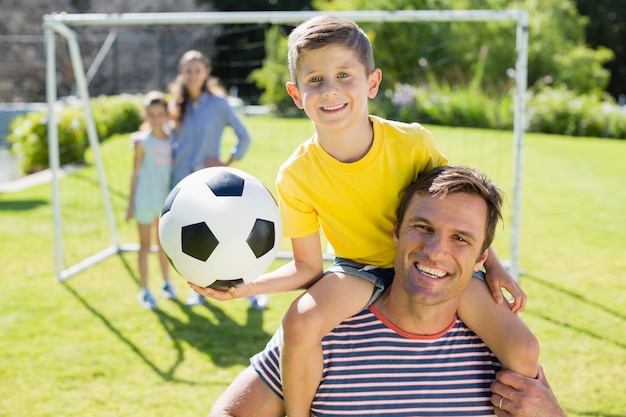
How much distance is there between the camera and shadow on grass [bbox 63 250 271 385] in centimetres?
430

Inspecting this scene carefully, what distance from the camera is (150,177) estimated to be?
5422 millimetres

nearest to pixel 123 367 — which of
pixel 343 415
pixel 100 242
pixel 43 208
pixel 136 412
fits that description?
pixel 136 412

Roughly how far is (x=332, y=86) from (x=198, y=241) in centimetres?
80

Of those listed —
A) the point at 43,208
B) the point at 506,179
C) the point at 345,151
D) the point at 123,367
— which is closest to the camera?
the point at 345,151

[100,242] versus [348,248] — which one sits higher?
[348,248]

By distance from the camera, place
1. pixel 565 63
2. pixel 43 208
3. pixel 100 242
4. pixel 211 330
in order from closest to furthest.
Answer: pixel 211 330 < pixel 100 242 < pixel 43 208 < pixel 565 63

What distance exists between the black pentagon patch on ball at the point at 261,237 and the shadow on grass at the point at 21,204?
7.22 m

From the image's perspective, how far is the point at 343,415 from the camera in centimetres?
250

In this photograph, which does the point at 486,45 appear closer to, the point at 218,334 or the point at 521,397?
the point at 218,334

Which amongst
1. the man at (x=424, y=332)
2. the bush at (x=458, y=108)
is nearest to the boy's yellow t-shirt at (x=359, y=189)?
the man at (x=424, y=332)

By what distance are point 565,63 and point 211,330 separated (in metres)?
21.5

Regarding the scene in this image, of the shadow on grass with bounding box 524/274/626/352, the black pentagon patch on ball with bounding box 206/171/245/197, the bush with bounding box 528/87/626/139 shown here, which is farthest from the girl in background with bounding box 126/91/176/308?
the bush with bounding box 528/87/626/139

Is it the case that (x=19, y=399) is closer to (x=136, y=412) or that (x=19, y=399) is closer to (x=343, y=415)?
(x=136, y=412)

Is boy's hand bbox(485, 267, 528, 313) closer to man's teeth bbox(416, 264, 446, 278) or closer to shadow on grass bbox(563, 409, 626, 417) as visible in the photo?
man's teeth bbox(416, 264, 446, 278)
